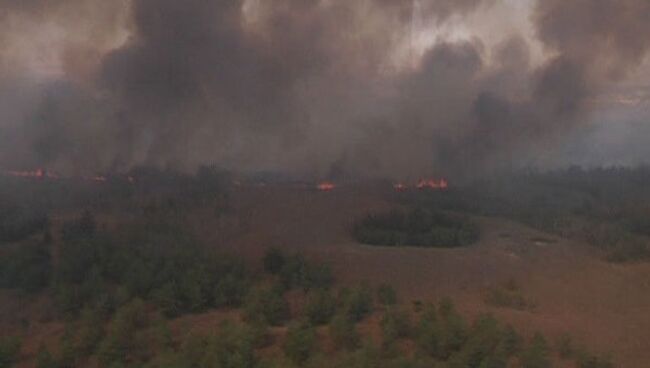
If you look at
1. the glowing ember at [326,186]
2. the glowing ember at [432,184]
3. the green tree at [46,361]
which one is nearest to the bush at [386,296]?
the green tree at [46,361]

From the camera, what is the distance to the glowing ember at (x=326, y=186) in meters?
20.2

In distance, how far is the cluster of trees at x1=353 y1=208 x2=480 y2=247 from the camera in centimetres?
1531

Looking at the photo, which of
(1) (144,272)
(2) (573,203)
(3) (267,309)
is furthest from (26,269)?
(2) (573,203)

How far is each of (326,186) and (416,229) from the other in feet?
16.9

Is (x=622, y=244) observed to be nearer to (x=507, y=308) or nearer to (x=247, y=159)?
(x=507, y=308)

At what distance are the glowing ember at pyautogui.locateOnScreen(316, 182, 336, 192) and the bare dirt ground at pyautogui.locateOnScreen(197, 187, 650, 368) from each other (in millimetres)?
1584

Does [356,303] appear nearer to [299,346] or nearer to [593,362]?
[299,346]

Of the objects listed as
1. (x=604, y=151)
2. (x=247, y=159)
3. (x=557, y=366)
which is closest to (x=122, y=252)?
(x=557, y=366)

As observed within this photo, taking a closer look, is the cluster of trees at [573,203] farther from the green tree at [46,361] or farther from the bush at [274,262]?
the green tree at [46,361]

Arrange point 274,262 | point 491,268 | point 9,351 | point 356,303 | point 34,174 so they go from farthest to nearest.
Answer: point 34,174 < point 491,268 < point 274,262 < point 356,303 < point 9,351

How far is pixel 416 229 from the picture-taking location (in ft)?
53.8

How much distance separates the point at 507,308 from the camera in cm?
1105

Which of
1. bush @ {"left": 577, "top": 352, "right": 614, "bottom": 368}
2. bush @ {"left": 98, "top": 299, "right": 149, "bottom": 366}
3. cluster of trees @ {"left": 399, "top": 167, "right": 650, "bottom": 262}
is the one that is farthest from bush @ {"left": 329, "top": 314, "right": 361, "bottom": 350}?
cluster of trees @ {"left": 399, "top": 167, "right": 650, "bottom": 262}

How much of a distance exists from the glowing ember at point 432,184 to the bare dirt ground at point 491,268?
402 cm
